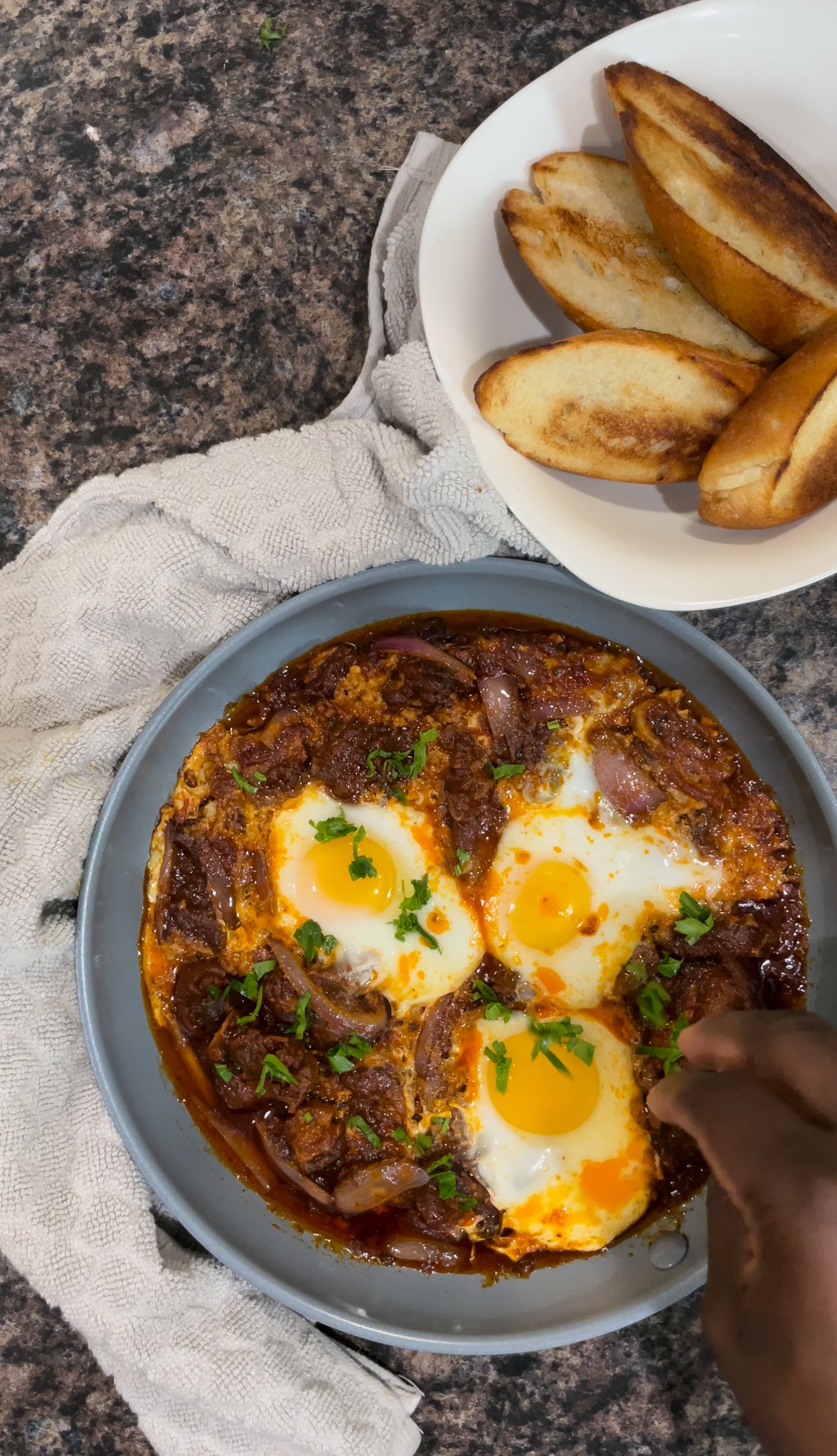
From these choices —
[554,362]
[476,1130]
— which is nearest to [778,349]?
[554,362]

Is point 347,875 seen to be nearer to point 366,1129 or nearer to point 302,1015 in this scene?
point 302,1015

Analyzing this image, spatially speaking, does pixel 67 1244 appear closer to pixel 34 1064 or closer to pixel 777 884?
pixel 34 1064

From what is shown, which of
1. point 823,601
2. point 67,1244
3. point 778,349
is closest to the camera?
point 778,349

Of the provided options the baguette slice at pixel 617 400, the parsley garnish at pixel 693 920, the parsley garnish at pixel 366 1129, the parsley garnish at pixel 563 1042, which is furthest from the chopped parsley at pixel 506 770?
the parsley garnish at pixel 366 1129

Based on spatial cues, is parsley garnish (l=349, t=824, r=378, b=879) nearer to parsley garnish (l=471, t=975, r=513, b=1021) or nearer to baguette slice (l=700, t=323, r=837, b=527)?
Result: parsley garnish (l=471, t=975, r=513, b=1021)

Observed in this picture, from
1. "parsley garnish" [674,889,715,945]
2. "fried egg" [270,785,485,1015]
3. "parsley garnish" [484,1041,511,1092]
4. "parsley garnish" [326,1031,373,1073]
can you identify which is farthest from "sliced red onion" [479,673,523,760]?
"parsley garnish" [326,1031,373,1073]

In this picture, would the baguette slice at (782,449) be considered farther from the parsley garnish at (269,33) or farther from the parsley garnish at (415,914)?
the parsley garnish at (269,33)
